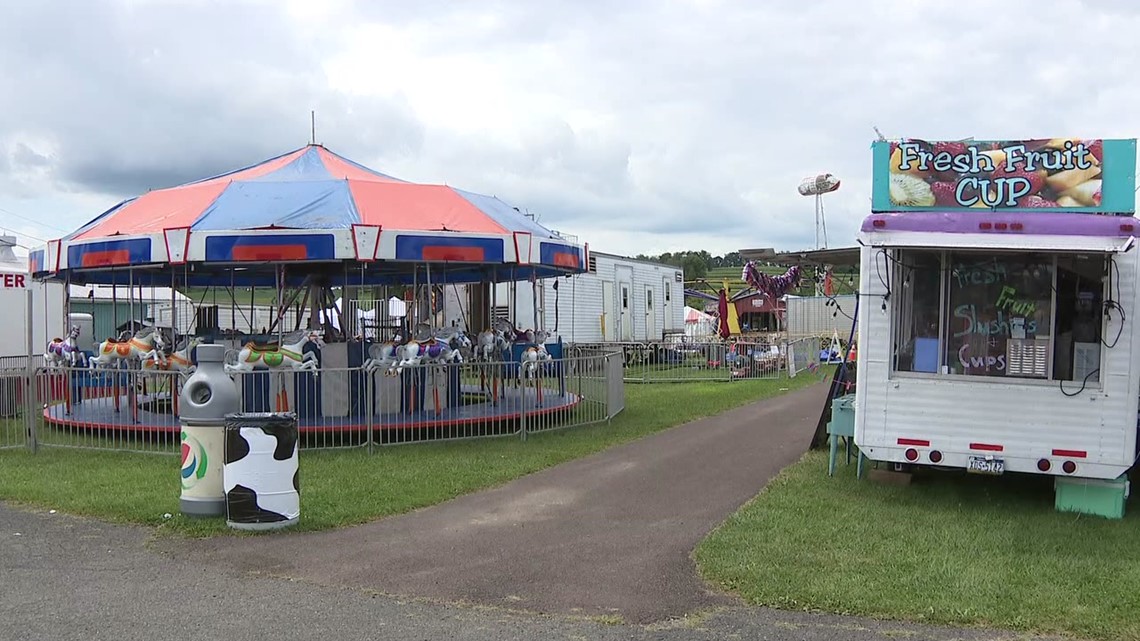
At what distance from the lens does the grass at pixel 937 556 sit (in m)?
5.71

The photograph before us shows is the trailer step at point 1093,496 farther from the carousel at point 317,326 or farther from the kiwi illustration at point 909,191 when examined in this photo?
the carousel at point 317,326

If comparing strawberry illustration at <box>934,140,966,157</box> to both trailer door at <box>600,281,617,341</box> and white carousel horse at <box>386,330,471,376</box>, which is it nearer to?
white carousel horse at <box>386,330,471,376</box>

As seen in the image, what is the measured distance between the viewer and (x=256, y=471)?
780 centimetres

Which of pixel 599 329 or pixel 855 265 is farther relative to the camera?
pixel 599 329

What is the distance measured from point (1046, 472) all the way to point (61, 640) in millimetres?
7294

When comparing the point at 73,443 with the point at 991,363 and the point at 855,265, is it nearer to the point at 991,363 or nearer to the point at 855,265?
the point at 855,265

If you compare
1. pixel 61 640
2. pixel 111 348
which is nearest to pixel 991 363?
pixel 61 640

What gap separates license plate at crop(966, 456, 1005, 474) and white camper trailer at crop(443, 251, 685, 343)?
15892mm

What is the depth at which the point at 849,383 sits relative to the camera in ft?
37.9

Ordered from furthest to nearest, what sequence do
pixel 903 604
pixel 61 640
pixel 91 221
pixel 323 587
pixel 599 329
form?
1. pixel 599 329
2. pixel 91 221
3. pixel 323 587
4. pixel 903 604
5. pixel 61 640

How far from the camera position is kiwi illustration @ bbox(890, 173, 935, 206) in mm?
8531

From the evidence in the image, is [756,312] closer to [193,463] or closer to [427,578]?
[193,463]

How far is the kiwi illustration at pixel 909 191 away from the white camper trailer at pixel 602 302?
1515cm

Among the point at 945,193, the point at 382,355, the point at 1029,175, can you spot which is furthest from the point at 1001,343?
the point at 382,355
